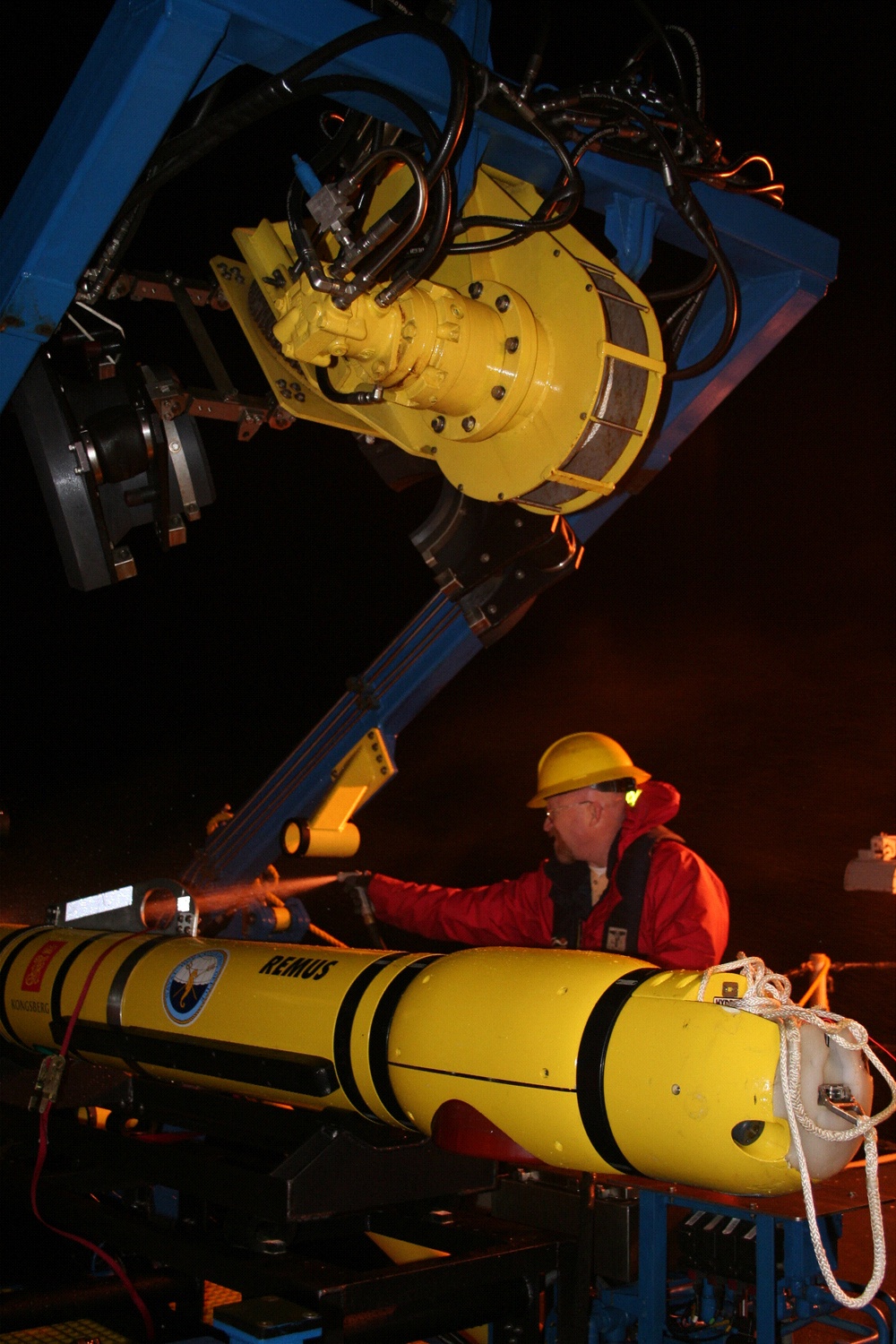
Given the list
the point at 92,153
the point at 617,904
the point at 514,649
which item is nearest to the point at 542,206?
the point at 92,153

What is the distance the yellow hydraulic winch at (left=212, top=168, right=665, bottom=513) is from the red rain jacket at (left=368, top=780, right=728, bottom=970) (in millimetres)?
1206

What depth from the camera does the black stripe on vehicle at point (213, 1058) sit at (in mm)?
2139

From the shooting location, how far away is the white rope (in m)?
1.56

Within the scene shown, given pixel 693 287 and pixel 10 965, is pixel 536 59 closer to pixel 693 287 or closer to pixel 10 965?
pixel 693 287

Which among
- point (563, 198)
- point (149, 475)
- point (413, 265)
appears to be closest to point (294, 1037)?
point (149, 475)

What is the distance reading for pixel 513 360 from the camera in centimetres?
221

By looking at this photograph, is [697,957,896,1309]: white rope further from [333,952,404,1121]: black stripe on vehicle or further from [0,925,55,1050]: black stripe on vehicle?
[0,925,55,1050]: black stripe on vehicle

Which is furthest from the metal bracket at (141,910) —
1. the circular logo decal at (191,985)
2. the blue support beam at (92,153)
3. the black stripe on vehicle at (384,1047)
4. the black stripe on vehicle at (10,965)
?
the blue support beam at (92,153)

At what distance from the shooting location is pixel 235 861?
13.1 ft

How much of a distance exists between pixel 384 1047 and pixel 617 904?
5.11 feet

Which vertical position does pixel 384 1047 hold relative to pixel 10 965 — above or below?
below

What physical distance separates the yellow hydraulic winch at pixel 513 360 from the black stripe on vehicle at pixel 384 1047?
1077mm

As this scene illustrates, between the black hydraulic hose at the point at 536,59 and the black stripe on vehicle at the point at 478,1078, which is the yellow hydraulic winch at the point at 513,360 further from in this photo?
the black stripe on vehicle at the point at 478,1078

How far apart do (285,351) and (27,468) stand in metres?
5.30
